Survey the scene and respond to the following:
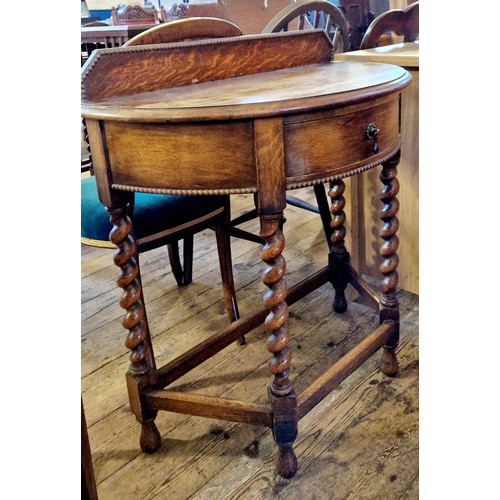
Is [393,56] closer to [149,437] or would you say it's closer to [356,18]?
[149,437]

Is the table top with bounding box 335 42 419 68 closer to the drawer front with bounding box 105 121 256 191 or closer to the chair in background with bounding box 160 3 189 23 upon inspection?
the drawer front with bounding box 105 121 256 191

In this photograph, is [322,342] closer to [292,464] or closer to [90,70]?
[292,464]

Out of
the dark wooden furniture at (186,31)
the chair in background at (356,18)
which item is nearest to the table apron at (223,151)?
the dark wooden furniture at (186,31)

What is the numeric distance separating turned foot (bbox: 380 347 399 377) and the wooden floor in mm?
26

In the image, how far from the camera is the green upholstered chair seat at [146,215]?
1.41 metres

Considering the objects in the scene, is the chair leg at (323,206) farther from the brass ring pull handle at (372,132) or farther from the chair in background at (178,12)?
the chair in background at (178,12)

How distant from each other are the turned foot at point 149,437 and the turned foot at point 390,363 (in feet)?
2.13

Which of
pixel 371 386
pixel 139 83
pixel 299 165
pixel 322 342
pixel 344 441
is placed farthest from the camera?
pixel 322 342

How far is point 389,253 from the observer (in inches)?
54.8

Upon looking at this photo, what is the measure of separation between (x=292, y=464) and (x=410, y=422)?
0.33 meters

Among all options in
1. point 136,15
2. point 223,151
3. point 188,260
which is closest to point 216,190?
point 223,151

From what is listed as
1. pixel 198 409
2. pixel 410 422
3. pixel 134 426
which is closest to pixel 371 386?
pixel 410 422

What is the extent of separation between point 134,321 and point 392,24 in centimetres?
139
